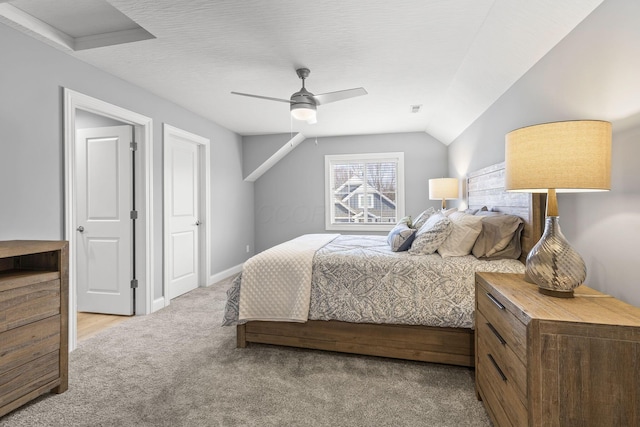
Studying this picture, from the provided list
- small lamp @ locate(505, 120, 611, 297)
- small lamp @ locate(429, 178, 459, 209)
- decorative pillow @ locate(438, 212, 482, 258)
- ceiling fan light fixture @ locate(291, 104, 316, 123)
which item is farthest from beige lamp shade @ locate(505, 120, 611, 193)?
small lamp @ locate(429, 178, 459, 209)

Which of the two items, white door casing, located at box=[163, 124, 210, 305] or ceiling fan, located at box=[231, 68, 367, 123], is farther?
white door casing, located at box=[163, 124, 210, 305]

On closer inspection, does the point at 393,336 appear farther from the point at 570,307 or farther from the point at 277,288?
the point at 570,307

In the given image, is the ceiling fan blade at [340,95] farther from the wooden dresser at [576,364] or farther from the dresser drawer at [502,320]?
the wooden dresser at [576,364]

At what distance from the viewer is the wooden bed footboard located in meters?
2.12

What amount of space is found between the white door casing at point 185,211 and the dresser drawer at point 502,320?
328cm

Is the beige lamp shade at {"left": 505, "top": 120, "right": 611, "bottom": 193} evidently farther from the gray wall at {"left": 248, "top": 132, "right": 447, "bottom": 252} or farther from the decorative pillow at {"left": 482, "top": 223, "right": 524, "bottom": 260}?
the gray wall at {"left": 248, "top": 132, "right": 447, "bottom": 252}

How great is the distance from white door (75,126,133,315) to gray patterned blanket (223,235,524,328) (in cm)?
166

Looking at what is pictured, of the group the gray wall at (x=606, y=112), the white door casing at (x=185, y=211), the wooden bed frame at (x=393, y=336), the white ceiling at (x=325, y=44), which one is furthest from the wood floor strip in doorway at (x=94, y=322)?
the gray wall at (x=606, y=112)

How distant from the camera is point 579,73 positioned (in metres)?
1.77

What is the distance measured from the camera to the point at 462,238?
2352mm

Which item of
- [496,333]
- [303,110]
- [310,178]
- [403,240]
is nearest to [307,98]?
[303,110]

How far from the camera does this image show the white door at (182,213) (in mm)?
3742

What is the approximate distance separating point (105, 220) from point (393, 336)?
314 cm

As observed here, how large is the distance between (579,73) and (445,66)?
3.88 ft
